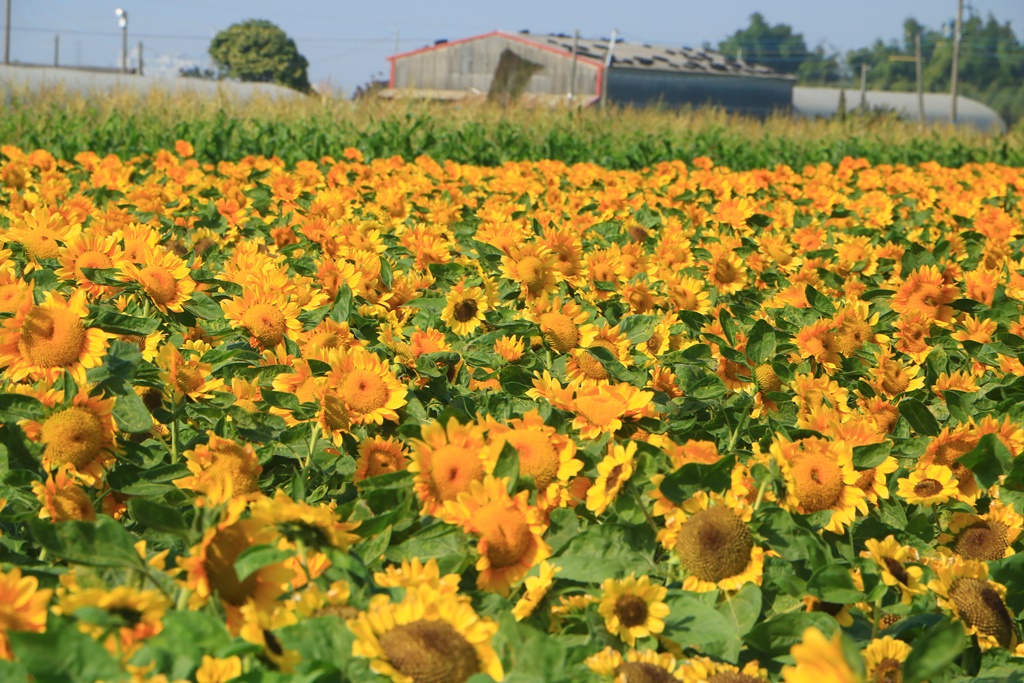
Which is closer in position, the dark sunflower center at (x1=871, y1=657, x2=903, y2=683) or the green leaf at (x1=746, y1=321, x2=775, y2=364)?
the dark sunflower center at (x1=871, y1=657, x2=903, y2=683)

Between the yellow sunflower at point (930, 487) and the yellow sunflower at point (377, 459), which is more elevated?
the yellow sunflower at point (377, 459)

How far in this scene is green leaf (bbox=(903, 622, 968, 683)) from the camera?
147 centimetres

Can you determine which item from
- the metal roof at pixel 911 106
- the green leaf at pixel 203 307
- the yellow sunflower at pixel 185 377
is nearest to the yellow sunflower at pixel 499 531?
the yellow sunflower at pixel 185 377

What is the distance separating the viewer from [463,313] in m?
3.07

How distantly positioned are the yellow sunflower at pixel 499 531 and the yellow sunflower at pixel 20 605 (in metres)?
0.60

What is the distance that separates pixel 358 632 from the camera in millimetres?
1289

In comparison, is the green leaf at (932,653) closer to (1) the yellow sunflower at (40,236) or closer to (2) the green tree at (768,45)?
(1) the yellow sunflower at (40,236)

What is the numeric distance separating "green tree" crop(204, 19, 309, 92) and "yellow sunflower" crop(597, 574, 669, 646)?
8089 cm

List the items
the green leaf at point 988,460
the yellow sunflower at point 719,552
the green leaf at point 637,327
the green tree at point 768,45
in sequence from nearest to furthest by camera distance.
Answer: the yellow sunflower at point 719,552 < the green leaf at point 988,460 < the green leaf at point 637,327 < the green tree at point 768,45

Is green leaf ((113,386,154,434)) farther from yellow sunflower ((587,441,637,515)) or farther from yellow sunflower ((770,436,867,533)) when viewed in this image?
yellow sunflower ((770,436,867,533))

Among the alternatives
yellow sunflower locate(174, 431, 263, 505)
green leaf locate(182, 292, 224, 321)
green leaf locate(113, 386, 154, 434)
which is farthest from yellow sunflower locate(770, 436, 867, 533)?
green leaf locate(182, 292, 224, 321)

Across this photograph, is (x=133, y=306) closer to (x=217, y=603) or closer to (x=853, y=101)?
(x=217, y=603)

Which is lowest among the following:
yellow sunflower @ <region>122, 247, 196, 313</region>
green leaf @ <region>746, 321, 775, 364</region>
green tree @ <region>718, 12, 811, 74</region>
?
green leaf @ <region>746, 321, 775, 364</region>

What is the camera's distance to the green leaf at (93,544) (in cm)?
139
